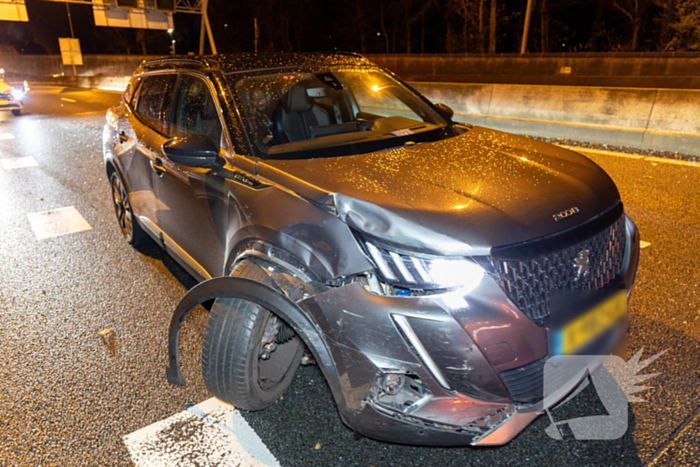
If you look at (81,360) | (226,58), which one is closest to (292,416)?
(81,360)

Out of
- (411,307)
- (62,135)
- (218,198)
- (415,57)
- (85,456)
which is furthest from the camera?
(415,57)

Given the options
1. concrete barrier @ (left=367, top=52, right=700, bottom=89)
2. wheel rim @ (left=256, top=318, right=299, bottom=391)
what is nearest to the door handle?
wheel rim @ (left=256, top=318, right=299, bottom=391)

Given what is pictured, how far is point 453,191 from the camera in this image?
90.5 inches

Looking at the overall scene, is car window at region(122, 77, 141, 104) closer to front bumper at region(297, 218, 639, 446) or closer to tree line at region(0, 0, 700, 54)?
front bumper at region(297, 218, 639, 446)

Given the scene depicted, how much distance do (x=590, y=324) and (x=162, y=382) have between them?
241 centimetres

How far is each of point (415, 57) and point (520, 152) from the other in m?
30.4

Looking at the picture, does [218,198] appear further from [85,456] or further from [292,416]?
[85,456]

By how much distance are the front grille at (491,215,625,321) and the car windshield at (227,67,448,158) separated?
1.24 metres

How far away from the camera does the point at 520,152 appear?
2.90 meters

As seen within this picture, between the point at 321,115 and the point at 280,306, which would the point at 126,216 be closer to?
the point at 321,115

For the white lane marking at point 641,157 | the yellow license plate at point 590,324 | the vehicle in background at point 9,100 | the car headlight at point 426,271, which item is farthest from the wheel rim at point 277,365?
the vehicle in background at point 9,100

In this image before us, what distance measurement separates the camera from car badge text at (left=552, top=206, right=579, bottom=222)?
7.30 feet

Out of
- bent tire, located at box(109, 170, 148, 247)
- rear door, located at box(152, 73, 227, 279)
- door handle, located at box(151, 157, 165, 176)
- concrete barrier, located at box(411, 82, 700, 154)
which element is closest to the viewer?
rear door, located at box(152, 73, 227, 279)

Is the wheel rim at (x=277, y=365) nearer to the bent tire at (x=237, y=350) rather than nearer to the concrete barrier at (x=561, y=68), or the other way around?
the bent tire at (x=237, y=350)
